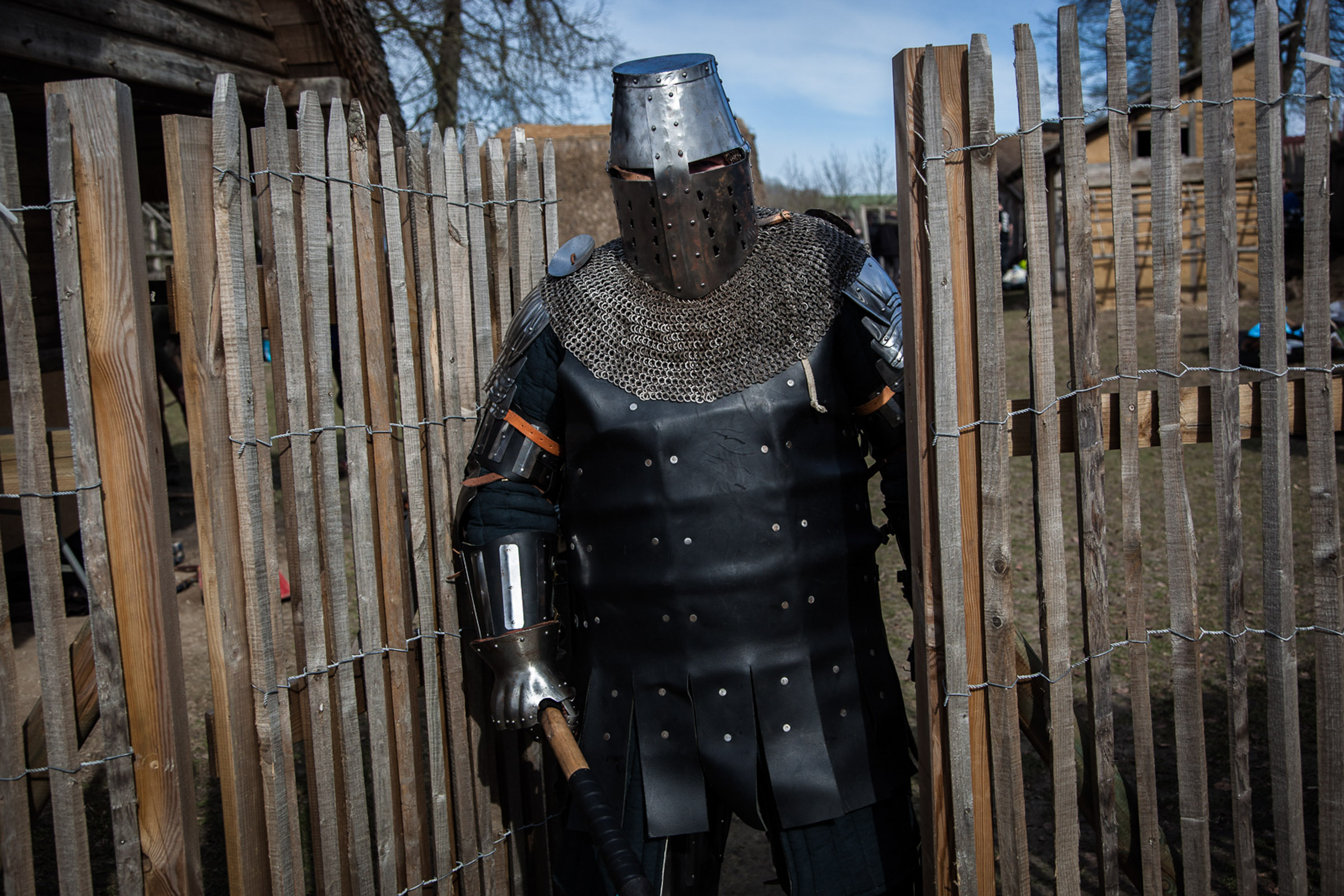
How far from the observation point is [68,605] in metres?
5.71

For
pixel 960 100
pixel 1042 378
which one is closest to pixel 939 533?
pixel 1042 378

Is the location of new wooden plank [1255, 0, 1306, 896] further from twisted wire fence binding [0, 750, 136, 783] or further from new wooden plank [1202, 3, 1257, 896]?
twisted wire fence binding [0, 750, 136, 783]

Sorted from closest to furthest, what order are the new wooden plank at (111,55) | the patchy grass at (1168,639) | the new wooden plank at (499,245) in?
1. the new wooden plank at (499,245)
2. the patchy grass at (1168,639)
3. the new wooden plank at (111,55)

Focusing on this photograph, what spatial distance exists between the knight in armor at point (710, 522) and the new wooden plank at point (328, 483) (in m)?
0.37

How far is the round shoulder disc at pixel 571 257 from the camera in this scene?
2.52 m

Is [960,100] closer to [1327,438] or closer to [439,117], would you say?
[1327,438]

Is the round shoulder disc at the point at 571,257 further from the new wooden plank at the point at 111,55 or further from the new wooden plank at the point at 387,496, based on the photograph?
the new wooden plank at the point at 111,55

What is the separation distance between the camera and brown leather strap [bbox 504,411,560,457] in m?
2.43

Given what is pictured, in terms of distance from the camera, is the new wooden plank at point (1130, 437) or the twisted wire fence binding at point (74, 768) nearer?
the new wooden plank at point (1130, 437)

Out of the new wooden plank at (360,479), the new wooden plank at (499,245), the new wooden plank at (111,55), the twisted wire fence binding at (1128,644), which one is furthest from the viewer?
the new wooden plank at (111,55)

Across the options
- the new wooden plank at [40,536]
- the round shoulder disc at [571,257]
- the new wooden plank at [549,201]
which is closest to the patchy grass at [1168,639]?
the round shoulder disc at [571,257]

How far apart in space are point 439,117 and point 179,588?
34.4ft

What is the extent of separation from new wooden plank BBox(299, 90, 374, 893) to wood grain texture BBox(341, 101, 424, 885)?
90 mm

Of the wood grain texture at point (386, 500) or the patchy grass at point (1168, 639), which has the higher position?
the wood grain texture at point (386, 500)
